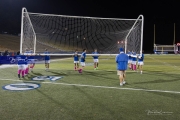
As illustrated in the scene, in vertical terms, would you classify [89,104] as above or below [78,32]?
below

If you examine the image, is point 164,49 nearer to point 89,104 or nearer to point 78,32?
point 78,32

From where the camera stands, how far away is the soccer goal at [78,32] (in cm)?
1399

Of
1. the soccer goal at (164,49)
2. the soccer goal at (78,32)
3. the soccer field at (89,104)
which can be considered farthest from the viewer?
the soccer goal at (164,49)

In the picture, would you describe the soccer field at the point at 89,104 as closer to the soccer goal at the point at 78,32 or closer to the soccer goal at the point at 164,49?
the soccer goal at the point at 78,32

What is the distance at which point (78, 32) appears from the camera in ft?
47.2

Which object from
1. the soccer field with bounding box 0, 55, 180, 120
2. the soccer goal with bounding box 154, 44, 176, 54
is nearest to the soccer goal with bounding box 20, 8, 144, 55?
the soccer field with bounding box 0, 55, 180, 120

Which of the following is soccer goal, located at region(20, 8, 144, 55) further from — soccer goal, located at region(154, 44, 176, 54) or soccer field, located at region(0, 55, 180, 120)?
soccer goal, located at region(154, 44, 176, 54)

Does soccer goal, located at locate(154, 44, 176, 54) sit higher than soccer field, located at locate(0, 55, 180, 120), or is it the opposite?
soccer goal, located at locate(154, 44, 176, 54)

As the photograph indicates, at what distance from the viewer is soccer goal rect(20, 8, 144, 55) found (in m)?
14.0

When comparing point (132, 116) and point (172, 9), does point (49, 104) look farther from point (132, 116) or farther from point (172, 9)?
point (172, 9)

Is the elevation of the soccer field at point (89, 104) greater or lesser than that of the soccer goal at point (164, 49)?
lesser

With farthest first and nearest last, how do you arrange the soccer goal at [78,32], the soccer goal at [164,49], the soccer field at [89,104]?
the soccer goal at [164,49], the soccer goal at [78,32], the soccer field at [89,104]

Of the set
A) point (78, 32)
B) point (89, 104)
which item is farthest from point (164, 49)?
point (89, 104)

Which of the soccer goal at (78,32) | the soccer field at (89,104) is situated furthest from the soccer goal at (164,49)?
the soccer field at (89,104)
